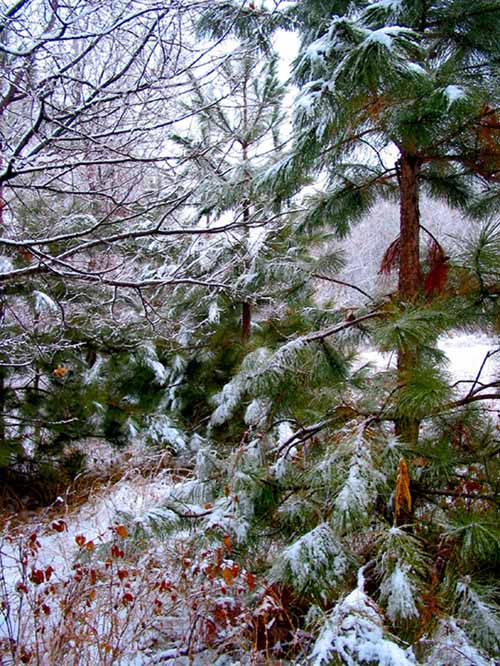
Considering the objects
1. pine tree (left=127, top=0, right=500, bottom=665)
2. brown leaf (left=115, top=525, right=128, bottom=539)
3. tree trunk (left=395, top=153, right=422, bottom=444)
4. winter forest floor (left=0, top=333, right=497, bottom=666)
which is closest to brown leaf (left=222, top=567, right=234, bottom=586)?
winter forest floor (left=0, top=333, right=497, bottom=666)

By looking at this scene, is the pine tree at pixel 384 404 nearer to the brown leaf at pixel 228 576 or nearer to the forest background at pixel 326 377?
the forest background at pixel 326 377

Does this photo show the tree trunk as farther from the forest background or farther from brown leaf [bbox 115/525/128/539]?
brown leaf [bbox 115/525/128/539]

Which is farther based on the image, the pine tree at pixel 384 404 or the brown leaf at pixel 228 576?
the brown leaf at pixel 228 576

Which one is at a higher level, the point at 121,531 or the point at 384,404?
the point at 384,404

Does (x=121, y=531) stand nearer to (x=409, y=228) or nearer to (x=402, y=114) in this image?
(x=409, y=228)

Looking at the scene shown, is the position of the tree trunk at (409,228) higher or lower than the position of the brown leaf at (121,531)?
higher

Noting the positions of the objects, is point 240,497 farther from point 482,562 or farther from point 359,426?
point 482,562

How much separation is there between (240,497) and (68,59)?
234 centimetres

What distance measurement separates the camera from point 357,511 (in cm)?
152

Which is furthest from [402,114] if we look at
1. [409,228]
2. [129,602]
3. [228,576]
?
[129,602]

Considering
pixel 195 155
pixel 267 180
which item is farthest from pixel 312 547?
pixel 195 155

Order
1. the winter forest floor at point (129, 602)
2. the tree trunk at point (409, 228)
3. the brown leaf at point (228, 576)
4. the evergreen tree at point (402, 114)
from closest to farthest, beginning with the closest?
the evergreen tree at point (402, 114)
the brown leaf at point (228, 576)
the winter forest floor at point (129, 602)
the tree trunk at point (409, 228)

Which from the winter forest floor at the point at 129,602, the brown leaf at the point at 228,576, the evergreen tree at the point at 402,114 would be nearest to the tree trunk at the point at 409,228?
the evergreen tree at the point at 402,114

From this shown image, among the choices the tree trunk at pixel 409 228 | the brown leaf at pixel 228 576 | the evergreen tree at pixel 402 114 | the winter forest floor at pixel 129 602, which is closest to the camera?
the evergreen tree at pixel 402 114
